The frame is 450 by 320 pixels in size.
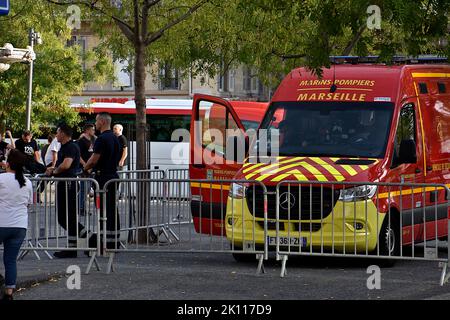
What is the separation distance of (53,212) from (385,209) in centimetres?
434

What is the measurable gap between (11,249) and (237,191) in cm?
367

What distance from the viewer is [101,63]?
4462 cm

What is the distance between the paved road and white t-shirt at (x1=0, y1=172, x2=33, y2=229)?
796mm

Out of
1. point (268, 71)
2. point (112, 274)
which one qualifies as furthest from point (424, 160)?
point (268, 71)

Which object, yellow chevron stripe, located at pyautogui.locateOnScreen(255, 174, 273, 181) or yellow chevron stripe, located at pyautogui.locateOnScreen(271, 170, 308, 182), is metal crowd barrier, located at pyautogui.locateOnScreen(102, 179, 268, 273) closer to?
yellow chevron stripe, located at pyautogui.locateOnScreen(255, 174, 273, 181)

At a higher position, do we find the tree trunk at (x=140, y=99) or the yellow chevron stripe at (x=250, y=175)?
the tree trunk at (x=140, y=99)

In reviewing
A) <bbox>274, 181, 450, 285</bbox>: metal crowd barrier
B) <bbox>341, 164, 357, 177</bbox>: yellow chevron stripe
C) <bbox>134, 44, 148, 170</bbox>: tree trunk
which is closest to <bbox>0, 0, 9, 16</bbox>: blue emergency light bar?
<bbox>274, 181, 450, 285</bbox>: metal crowd barrier

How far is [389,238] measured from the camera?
14.9 meters

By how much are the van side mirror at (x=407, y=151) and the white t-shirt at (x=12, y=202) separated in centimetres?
523

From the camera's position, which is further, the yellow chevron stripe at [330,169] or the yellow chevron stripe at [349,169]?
the yellow chevron stripe at [349,169]

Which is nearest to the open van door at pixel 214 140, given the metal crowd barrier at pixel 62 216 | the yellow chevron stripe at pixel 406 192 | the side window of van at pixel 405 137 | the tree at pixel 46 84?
the metal crowd barrier at pixel 62 216

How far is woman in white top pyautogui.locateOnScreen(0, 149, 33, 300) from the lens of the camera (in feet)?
39.9

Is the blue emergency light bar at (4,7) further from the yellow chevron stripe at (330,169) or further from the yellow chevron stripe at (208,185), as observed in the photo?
the yellow chevron stripe at (330,169)

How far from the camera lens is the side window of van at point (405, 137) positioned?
15.5m
